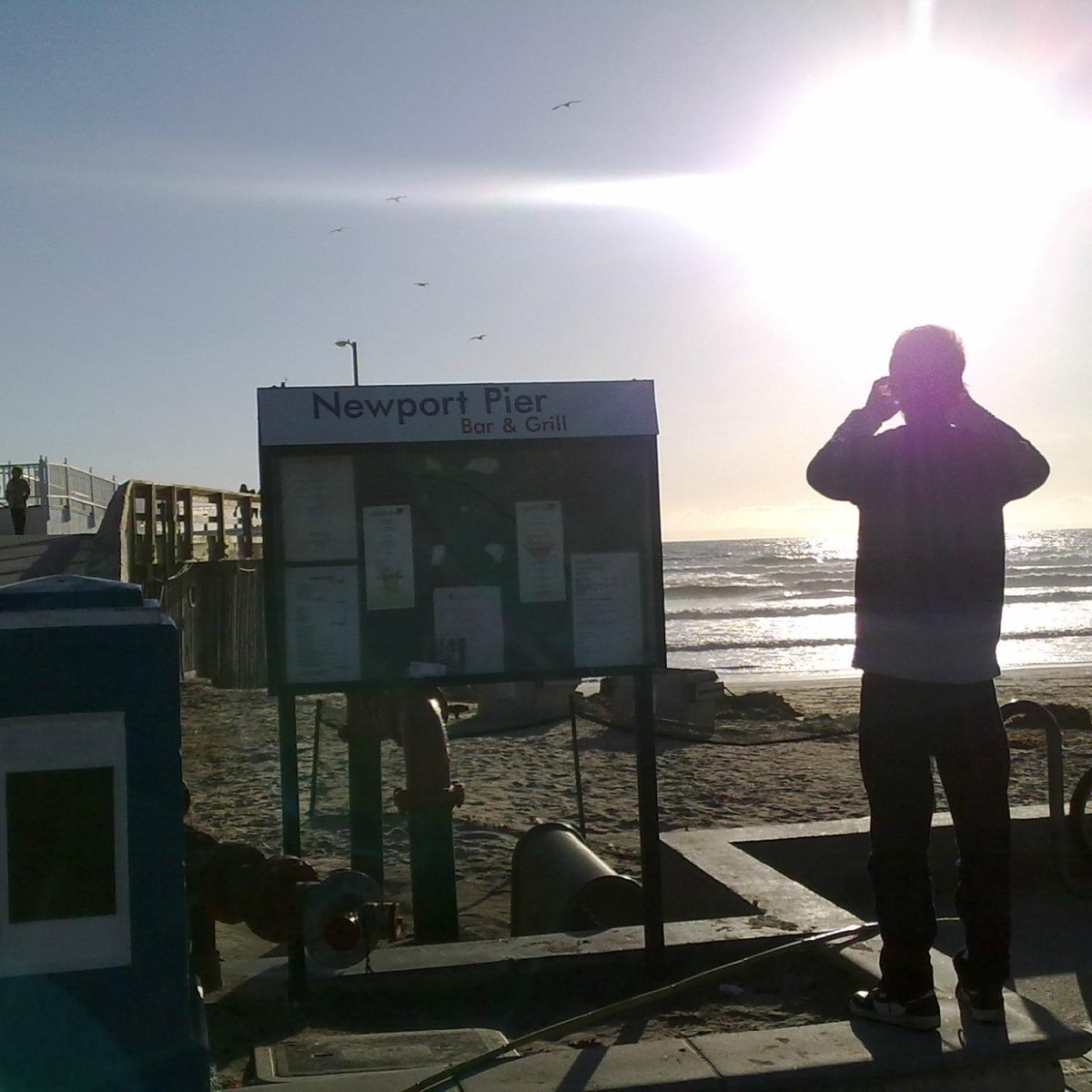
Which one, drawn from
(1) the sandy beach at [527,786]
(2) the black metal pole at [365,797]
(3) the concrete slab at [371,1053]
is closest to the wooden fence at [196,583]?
(1) the sandy beach at [527,786]

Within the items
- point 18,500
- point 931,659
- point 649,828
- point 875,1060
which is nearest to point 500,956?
point 649,828

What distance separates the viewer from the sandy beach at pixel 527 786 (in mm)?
7839

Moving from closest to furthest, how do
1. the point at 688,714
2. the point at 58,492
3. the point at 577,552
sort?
the point at 577,552 < the point at 688,714 < the point at 58,492

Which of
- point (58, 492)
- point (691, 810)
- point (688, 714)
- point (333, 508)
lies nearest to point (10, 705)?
point (333, 508)

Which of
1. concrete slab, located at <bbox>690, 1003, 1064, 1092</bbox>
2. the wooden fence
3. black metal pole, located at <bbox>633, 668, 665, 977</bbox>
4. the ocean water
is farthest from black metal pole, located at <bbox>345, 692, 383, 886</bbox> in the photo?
the wooden fence

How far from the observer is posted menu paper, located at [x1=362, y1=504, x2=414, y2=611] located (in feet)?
14.3

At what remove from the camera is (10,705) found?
2301 mm

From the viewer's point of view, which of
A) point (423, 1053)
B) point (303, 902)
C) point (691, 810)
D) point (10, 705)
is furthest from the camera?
point (691, 810)

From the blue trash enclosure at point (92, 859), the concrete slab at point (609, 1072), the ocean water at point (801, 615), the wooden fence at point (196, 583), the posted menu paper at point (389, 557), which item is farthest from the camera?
the ocean water at point (801, 615)

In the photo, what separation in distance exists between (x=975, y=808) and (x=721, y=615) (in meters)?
42.1

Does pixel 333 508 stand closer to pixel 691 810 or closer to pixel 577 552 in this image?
pixel 577 552

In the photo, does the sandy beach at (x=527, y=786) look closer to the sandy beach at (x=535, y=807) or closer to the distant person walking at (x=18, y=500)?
the sandy beach at (x=535, y=807)

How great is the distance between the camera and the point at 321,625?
427cm

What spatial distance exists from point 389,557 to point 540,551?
0.54 m
